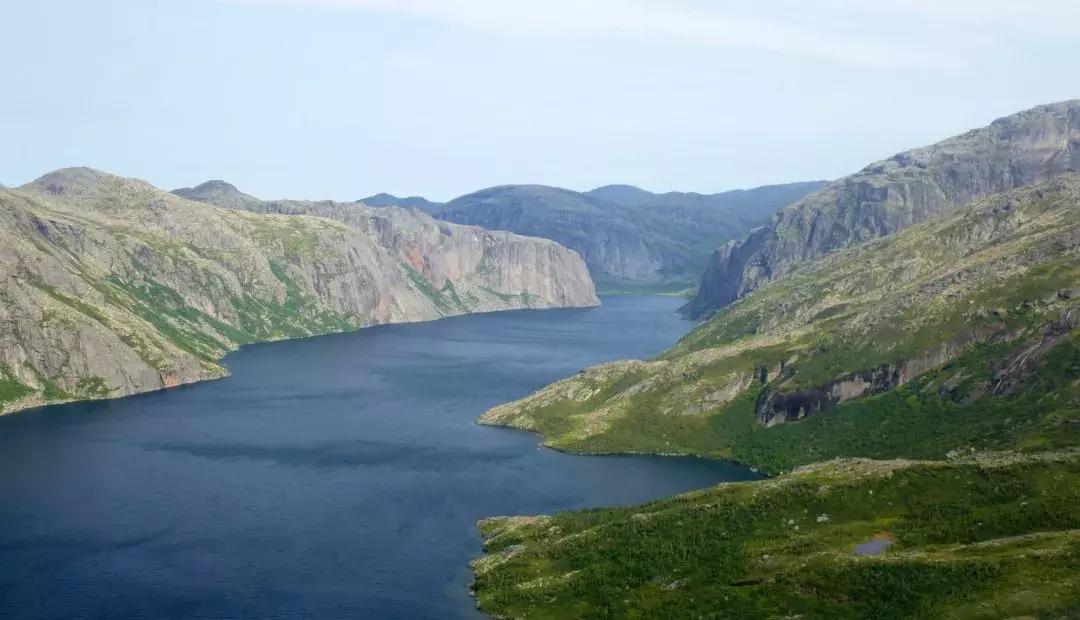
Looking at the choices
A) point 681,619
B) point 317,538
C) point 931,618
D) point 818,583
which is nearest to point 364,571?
point 317,538

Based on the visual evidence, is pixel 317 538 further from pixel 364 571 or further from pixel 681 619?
pixel 681 619

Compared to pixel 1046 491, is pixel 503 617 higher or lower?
lower

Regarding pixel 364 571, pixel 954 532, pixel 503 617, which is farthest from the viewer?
pixel 364 571

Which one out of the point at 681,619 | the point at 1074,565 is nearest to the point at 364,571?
the point at 681,619

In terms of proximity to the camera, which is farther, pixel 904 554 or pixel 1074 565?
pixel 904 554

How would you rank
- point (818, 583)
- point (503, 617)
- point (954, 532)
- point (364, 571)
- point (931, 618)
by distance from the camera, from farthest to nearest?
point (364, 571)
point (503, 617)
point (954, 532)
point (818, 583)
point (931, 618)

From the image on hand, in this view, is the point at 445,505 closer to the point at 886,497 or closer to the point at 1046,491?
the point at 886,497
